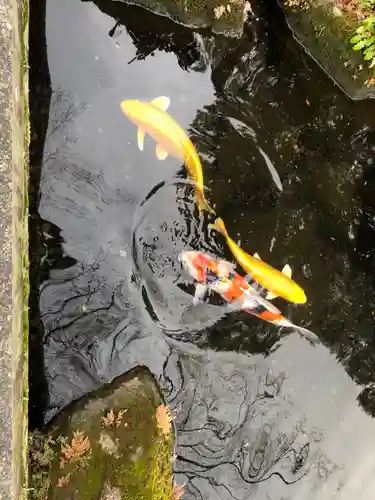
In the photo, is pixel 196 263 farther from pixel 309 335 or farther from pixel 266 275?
pixel 309 335

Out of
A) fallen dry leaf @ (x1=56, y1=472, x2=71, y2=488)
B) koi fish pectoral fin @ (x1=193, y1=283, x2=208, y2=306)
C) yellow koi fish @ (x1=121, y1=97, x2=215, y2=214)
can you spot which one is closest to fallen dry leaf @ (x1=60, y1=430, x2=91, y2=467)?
fallen dry leaf @ (x1=56, y1=472, x2=71, y2=488)

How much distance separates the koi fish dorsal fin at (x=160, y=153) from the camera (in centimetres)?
569

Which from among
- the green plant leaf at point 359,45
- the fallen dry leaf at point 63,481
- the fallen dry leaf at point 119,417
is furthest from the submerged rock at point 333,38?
the fallen dry leaf at point 63,481

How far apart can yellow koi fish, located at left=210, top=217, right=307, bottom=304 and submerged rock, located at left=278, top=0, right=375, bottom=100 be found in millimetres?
2217

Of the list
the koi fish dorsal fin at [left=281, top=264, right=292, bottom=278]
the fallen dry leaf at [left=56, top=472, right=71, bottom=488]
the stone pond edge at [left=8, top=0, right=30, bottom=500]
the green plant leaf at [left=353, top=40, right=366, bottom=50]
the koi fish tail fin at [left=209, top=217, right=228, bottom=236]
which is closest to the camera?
the stone pond edge at [left=8, top=0, right=30, bottom=500]

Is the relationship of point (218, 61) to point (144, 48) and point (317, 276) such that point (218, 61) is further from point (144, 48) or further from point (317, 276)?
point (317, 276)

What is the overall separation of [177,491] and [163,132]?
3768 millimetres

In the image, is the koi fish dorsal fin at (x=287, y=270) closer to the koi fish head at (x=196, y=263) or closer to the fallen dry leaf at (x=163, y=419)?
the koi fish head at (x=196, y=263)

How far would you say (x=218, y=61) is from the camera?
19.9ft

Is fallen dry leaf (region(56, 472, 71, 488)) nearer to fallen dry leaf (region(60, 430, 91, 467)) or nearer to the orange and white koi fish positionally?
fallen dry leaf (region(60, 430, 91, 467))

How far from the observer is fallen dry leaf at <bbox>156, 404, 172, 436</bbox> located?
5652mm

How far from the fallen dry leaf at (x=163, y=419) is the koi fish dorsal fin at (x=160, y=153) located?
2.61m

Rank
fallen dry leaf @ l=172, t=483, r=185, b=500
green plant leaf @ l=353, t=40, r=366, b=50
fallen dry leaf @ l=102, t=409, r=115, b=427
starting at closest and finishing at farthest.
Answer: fallen dry leaf @ l=102, t=409, r=115, b=427
fallen dry leaf @ l=172, t=483, r=185, b=500
green plant leaf @ l=353, t=40, r=366, b=50

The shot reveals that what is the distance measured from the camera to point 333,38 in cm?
604
